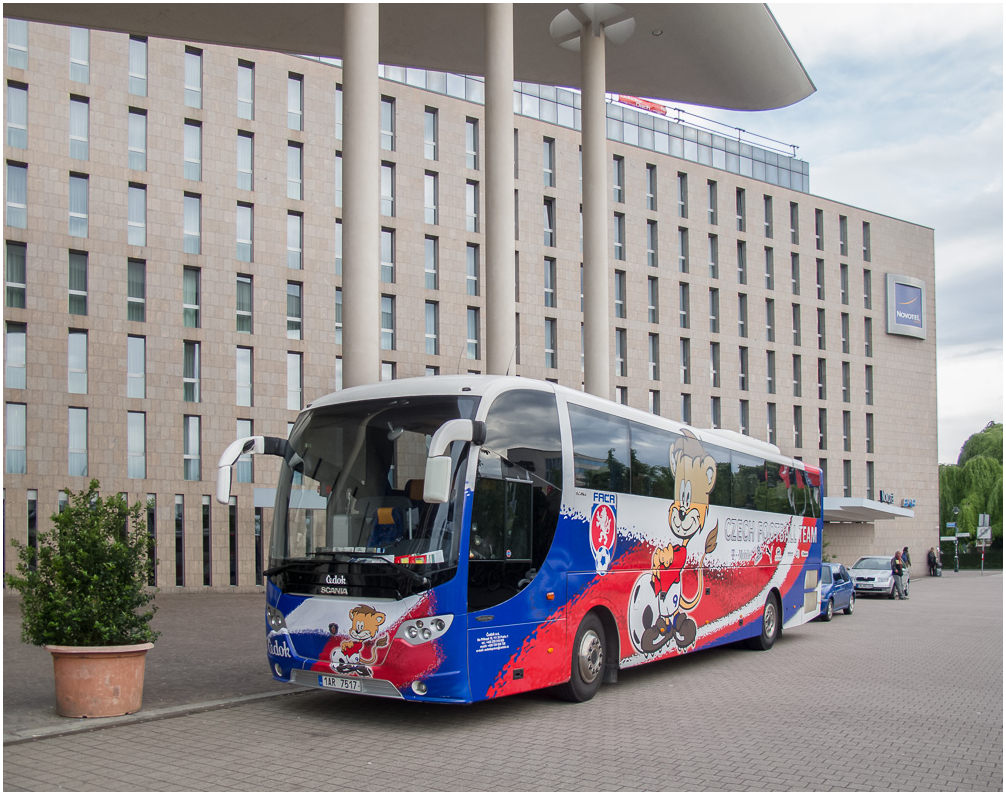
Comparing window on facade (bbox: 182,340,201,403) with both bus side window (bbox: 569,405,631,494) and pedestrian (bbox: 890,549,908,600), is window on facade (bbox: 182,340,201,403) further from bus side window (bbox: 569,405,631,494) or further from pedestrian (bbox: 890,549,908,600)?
bus side window (bbox: 569,405,631,494)

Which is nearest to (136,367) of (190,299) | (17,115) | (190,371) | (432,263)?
(190,371)

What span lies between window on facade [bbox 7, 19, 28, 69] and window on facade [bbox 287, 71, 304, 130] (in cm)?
906

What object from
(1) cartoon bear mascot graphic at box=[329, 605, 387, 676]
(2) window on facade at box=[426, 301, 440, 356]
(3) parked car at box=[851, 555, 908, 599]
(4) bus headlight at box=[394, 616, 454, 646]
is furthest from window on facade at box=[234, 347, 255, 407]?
(4) bus headlight at box=[394, 616, 454, 646]

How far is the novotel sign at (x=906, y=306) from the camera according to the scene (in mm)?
57625

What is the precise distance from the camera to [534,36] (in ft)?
79.0

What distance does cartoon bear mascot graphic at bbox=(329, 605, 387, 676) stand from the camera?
9062 millimetres

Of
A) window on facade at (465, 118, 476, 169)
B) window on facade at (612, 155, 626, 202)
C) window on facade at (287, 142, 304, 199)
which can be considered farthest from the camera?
window on facade at (612, 155, 626, 202)

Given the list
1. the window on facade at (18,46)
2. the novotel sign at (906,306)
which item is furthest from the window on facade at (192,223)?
the novotel sign at (906,306)

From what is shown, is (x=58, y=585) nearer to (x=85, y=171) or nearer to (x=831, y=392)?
(x=85, y=171)

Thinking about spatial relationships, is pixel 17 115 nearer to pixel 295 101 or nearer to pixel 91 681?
pixel 295 101

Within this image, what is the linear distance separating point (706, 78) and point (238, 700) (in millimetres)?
21220

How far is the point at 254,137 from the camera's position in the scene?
36.4 m

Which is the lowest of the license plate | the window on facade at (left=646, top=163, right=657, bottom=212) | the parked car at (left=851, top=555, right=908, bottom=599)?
the parked car at (left=851, top=555, right=908, bottom=599)

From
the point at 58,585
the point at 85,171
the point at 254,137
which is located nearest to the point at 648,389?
the point at 254,137
